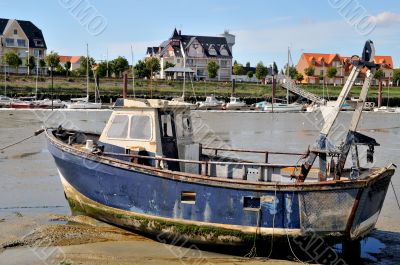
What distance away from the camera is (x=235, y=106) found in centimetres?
7525

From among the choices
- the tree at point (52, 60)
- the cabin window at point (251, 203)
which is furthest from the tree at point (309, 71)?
the cabin window at point (251, 203)

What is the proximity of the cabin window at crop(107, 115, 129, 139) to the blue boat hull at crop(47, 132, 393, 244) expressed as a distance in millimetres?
928

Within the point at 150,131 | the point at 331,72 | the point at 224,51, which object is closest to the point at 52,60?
the point at 224,51

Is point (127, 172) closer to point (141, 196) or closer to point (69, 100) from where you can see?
point (141, 196)

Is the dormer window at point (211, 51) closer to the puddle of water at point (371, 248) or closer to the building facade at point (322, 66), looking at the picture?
the building facade at point (322, 66)

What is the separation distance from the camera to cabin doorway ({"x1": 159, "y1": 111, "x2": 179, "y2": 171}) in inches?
495

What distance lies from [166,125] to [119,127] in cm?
108

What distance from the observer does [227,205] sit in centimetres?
1041

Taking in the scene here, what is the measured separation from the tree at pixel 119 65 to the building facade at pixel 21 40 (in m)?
12.8

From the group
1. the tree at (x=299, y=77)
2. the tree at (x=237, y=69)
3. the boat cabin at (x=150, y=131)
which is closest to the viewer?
the boat cabin at (x=150, y=131)

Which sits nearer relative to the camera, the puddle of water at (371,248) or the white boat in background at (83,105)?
the puddle of water at (371,248)

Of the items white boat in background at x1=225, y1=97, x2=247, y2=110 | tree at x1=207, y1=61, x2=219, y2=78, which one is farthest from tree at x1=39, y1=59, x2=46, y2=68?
white boat in background at x1=225, y1=97, x2=247, y2=110

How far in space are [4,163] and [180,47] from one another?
8815 centimetres

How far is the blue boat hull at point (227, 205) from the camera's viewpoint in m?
9.91
